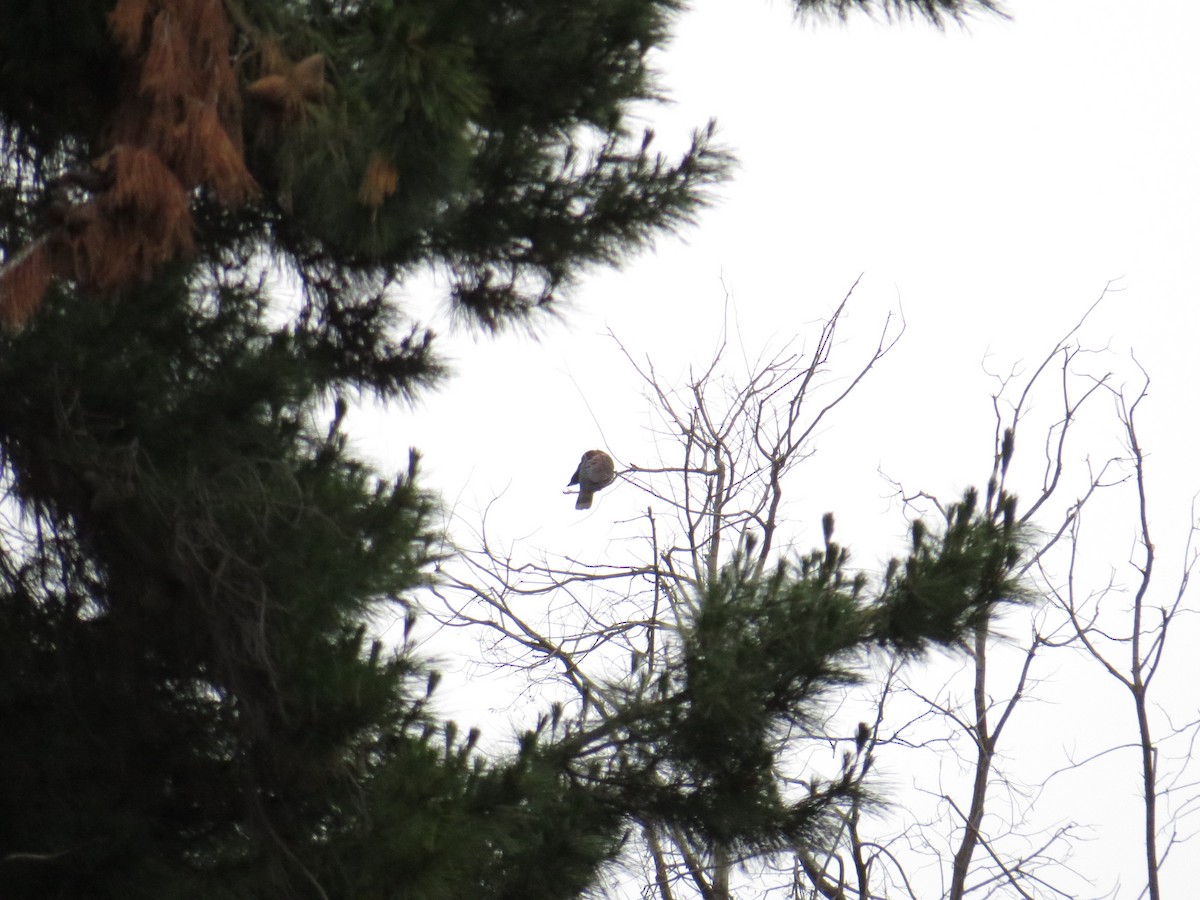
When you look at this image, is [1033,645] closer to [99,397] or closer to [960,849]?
[960,849]

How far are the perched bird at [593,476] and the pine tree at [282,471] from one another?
3.33 m

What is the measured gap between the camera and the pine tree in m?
2.60

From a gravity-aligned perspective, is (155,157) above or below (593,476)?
below

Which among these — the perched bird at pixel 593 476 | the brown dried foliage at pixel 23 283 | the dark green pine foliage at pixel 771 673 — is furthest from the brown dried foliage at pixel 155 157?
the perched bird at pixel 593 476

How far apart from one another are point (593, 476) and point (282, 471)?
4397mm

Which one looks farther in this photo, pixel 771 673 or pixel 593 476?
pixel 593 476

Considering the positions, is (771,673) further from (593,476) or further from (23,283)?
(593,476)

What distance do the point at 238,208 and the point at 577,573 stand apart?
3256 millimetres

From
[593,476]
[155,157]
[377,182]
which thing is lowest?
[155,157]

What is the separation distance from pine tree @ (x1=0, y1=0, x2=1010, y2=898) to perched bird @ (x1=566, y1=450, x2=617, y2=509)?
333 centimetres

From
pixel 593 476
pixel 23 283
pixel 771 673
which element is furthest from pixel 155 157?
pixel 593 476

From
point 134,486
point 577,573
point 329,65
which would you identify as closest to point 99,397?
point 134,486

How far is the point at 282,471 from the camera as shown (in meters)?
Result: 2.76

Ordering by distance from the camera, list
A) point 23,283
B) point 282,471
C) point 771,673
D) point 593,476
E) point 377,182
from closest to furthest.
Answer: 1. point 23,283
2. point 377,182
3. point 282,471
4. point 771,673
5. point 593,476
